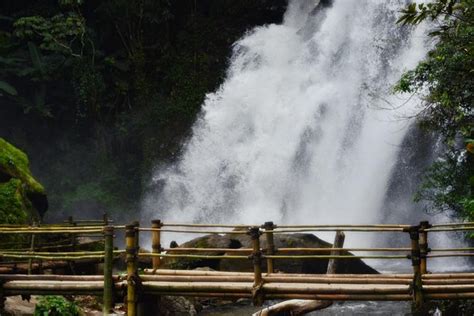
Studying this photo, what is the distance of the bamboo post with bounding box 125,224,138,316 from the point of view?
22.3 feet

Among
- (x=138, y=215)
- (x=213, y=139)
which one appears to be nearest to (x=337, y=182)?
(x=213, y=139)

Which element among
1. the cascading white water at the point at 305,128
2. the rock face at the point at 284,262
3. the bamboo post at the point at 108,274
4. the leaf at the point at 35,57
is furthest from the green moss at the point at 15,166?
the leaf at the point at 35,57

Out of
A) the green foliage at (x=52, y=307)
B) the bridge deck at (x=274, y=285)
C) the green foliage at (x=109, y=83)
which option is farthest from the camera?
the green foliage at (x=109, y=83)

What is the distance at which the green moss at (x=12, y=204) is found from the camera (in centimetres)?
1163

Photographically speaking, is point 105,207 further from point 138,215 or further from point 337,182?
point 337,182

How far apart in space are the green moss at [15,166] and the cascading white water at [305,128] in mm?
6472

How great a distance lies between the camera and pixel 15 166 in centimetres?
1320

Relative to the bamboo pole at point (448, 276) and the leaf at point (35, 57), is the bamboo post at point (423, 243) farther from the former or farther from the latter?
the leaf at point (35, 57)

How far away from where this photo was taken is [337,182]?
1730 centimetres

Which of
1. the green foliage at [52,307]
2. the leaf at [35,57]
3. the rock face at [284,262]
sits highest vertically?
the leaf at [35,57]

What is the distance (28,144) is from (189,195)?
693 centimetres

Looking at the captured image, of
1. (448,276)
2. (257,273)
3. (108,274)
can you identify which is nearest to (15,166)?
(108,274)

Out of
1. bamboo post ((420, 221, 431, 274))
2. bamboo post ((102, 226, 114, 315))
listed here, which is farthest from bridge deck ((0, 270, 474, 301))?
bamboo post ((420, 221, 431, 274))

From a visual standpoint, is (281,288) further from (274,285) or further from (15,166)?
(15,166)
